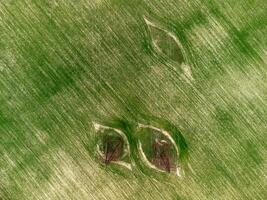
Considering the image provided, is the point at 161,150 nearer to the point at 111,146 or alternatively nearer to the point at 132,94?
the point at 111,146

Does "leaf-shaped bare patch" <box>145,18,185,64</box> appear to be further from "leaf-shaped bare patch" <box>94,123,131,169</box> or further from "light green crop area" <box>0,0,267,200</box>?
"leaf-shaped bare patch" <box>94,123,131,169</box>

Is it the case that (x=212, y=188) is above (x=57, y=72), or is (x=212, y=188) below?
below

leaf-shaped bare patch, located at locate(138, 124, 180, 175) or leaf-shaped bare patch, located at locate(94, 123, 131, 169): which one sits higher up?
leaf-shaped bare patch, located at locate(94, 123, 131, 169)

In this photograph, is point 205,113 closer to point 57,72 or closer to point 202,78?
point 202,78

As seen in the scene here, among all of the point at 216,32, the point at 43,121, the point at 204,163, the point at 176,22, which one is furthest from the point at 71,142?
the point at 216,32

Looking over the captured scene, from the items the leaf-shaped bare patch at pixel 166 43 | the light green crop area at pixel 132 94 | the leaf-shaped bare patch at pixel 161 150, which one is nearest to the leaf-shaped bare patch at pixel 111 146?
the light green crop area at pixel 132 94

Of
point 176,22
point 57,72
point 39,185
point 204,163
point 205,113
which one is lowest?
point 204,163

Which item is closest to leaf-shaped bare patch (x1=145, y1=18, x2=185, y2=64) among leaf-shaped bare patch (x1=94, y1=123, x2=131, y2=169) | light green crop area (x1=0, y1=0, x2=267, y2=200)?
light green crop area (x1=0, y1=0, x2=267, y2=200)
